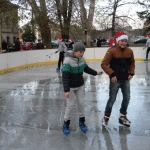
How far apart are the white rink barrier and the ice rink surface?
5168 millimetres

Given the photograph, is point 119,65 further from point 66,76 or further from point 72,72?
point 66,76

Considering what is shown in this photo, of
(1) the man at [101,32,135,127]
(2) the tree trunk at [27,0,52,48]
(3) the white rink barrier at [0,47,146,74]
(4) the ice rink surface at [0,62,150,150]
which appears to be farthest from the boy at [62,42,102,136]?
(2) the tree trunk at [27,0,52,48]

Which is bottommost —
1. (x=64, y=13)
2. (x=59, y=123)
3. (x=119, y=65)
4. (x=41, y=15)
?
(x=59, y=123)

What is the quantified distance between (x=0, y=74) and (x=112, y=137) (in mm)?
8747

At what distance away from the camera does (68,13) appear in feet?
69.0

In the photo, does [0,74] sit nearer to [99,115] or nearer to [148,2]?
[99,115]

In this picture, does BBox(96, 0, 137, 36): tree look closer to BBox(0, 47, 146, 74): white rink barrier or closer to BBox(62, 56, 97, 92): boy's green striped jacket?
BBox(0, 47, 146, 74): white rink barrier

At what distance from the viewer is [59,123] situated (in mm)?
4602

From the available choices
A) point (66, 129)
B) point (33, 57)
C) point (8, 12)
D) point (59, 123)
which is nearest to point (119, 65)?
point (66, 129)

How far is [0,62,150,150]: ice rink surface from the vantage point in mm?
3656

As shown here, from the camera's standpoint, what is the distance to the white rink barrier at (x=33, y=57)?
12803 mm

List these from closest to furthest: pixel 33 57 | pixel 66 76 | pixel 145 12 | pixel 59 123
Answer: pixel 66 76, pixel 59 123, pixel 33 57, pixel 145 12

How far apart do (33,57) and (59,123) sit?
1170 centimetres

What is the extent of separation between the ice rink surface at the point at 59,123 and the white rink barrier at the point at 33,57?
5168mm
